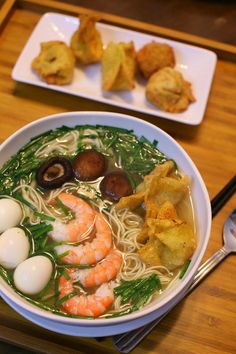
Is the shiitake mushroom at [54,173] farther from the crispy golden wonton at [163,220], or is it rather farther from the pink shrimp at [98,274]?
the pink shrimp at [98,274]

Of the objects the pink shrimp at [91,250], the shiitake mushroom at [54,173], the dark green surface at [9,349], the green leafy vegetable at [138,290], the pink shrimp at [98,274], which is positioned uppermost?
the shiitake mushroom at [54,173]

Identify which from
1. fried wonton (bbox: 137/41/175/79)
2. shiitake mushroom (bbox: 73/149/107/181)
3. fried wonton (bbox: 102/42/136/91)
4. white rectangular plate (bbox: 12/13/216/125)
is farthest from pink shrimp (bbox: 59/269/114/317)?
fried wonton (bbox: 137/41/175/79)

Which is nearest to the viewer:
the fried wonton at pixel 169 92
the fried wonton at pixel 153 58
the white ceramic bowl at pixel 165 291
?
the white ceramic bowl at pixel 165 291

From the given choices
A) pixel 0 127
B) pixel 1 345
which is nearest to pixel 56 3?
pixel 0 127

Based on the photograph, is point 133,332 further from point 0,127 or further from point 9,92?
point 9,92

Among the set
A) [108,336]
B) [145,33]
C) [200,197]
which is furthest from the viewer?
[145,33]

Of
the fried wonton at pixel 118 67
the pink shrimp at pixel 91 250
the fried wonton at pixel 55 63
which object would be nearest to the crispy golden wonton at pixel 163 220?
the pink shrimp at pixel 91 250

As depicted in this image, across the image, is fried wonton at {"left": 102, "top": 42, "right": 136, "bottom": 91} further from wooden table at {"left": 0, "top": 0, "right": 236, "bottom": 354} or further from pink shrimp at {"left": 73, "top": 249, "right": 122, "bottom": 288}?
pink shrimp at {"left": 73, "top": 249, "right": 122, "bottom": 288}
